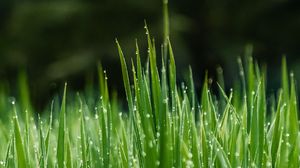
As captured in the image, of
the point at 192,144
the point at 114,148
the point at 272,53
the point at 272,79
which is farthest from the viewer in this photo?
the point at 272,53

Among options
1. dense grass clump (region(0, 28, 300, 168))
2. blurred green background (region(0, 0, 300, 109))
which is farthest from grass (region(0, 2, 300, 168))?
blurred green background (region(0, 0, 300, 109))

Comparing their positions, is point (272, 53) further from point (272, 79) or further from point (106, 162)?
point (106, 162)

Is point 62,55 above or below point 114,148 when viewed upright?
above

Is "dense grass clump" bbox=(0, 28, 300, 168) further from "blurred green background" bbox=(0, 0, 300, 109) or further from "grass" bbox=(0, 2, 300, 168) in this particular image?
"blurred green background" bbox=(0, 0, 300, 109)

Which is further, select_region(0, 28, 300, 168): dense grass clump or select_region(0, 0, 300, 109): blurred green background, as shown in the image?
select_region(0, 0, 300, 109): blurred green background

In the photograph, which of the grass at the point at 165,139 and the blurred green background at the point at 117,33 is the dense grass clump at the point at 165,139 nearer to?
the grass at the point at 165,139

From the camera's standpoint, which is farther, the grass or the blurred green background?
the blurred green background

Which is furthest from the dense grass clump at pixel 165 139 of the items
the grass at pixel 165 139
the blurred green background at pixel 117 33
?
the blurred green background at pixel 117 33

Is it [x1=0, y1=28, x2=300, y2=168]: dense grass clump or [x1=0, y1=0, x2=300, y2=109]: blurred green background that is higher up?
[x1=0, y1=0, x2=300, y2=109]: blurred green background

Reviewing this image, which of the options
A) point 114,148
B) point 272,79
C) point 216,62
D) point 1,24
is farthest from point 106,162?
point 1,24

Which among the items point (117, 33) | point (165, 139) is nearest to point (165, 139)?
point (165, 139)
